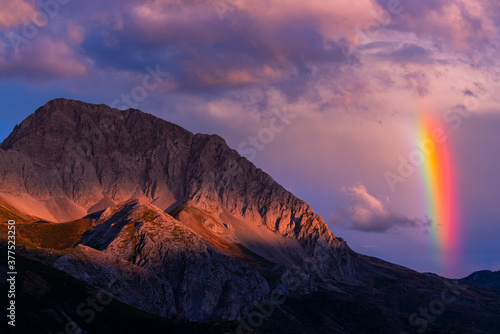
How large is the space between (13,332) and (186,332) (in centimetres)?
5671

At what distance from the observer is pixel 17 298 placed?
174m

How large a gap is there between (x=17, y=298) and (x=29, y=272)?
22.6 m

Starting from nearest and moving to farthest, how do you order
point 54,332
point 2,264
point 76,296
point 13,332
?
point 13,332, point 54,332, point 2,264, point 76,296

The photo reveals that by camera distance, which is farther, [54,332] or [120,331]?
[120,331]

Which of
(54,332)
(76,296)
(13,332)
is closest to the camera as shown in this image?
(13,332)

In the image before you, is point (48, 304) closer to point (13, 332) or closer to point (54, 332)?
point (54, 332)

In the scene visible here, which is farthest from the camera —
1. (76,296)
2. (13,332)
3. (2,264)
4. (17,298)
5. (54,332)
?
(76,296)

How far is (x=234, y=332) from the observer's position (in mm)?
196125

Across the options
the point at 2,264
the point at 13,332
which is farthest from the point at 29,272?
the point at 13,332

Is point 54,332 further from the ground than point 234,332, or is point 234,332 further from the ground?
point 234,332

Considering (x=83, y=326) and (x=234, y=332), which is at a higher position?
(x=234, y=332)

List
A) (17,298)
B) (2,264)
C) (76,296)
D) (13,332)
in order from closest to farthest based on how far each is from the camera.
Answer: (13,332), (17,298), (2,264), (76,296)

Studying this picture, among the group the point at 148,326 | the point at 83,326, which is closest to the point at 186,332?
the point at 148,326

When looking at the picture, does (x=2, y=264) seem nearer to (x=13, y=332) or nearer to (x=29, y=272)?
(x=29, y=272)
